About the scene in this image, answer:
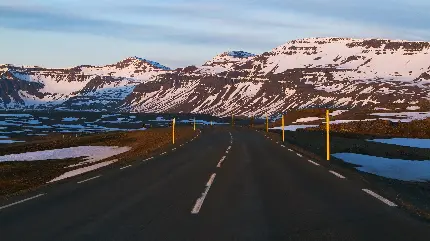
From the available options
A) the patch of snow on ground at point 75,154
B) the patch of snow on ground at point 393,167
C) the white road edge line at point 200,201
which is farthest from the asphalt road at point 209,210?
the patch of snow on ground at point 75,154

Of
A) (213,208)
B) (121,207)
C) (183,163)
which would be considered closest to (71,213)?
(121,207)

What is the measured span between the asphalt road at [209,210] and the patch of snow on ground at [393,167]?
9.04 feet

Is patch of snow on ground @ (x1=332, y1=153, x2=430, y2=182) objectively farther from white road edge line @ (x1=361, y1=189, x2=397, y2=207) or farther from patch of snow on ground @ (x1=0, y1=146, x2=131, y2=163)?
patch of snow on ground @ (x1=0, y1=146, x2=131, y2=163)

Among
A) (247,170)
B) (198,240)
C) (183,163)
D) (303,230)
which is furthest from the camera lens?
(183,163)

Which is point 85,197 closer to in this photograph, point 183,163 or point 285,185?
point 285,185

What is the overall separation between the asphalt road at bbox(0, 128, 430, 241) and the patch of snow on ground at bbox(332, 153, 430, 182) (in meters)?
2.75

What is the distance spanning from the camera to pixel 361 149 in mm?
26703

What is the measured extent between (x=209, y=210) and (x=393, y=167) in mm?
11368

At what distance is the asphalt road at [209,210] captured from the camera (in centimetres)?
808

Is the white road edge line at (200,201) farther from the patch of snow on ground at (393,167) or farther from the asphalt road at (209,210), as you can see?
the patch of snow on ground at (393,167)

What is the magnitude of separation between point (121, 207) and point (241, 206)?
259 centimetres

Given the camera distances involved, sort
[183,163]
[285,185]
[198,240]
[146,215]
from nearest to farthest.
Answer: [198,240]
[146,215]
[285,185]
[183,163]

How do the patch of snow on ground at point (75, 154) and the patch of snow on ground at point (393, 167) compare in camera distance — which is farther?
the patch of snow on ground at point (75, 154)

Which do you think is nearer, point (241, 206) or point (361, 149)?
point (241, 206)
